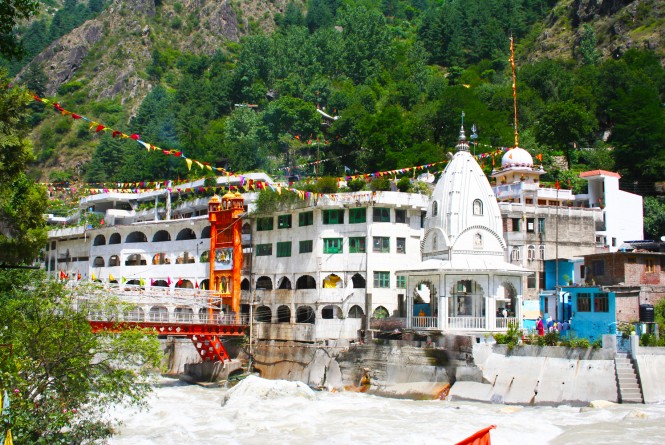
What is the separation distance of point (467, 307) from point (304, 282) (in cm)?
1409

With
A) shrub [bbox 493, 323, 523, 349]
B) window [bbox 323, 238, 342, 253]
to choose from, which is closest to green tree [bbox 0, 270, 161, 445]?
shrub [bbox 493, 323, 523, 349]

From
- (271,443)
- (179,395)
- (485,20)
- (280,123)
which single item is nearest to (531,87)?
(280,123)

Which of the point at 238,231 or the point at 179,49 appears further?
the point at 179,49

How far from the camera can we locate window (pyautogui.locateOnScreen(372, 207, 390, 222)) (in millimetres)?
53375

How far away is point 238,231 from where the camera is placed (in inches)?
2343

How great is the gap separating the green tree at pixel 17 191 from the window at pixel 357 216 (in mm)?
22579

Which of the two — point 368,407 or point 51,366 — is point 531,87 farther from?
point 51,366

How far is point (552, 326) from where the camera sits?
46.0 meters

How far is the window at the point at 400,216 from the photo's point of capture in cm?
5384

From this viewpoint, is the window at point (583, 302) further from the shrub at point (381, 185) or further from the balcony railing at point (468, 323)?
the shrub at point (381, 185)

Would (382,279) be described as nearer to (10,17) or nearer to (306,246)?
(306,246)

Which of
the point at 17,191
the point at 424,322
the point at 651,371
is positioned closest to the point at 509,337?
the point at 424,322

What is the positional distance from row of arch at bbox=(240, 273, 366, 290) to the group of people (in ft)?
38.3

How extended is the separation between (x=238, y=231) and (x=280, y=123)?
3234cm
